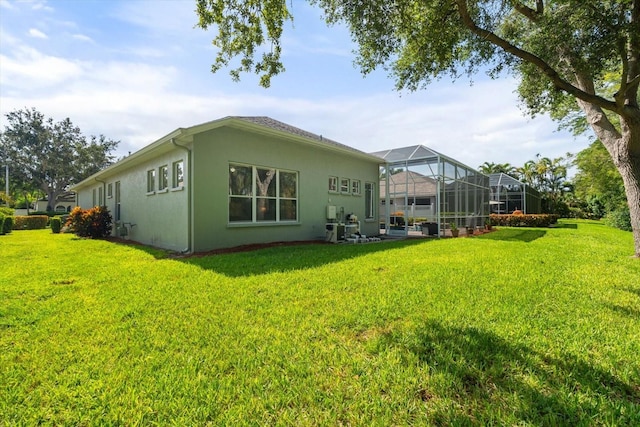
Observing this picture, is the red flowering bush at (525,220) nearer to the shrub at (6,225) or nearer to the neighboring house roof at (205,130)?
the neighboring house roof at (205,130)

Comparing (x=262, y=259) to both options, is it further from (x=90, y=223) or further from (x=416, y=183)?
(x=416, y=183)

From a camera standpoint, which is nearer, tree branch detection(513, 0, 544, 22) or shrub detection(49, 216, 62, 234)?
tree branch detection(513, 0, 544, 22)

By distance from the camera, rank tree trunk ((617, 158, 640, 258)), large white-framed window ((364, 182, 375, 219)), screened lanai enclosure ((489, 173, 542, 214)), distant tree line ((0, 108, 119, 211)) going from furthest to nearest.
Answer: distant tree line ((0, 108, 119, 211)) → screened lanai enclosure ((489, 173, 542, 214)) → large white-framed window ((364, 182, 375, 219)) → tree trunk ((617, 158, 640, 258))

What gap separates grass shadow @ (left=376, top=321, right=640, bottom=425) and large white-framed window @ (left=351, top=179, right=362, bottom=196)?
10.8m

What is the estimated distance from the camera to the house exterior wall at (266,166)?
8.35 metres

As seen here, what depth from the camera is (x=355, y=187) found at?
44.6 feet

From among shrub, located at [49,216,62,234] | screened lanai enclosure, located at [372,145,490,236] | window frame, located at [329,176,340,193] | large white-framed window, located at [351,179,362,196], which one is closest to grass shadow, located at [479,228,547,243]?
screened lanai enclosure, located at [372,145,490,236]

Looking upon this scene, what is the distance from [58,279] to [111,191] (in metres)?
12.7

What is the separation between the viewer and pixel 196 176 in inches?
322

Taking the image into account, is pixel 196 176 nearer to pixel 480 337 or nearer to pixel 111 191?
pixel 480 337

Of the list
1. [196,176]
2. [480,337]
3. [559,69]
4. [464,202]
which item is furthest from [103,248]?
[464,202]

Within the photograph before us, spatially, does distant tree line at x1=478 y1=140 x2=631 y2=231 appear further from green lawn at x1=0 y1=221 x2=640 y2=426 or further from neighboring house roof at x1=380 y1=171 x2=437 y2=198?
green lawn at x1=0 y1=221 x2=640 y2=426

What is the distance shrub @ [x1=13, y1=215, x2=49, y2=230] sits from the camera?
20720 millimetres

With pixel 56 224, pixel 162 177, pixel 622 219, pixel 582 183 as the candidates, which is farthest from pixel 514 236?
pixel 56 224
